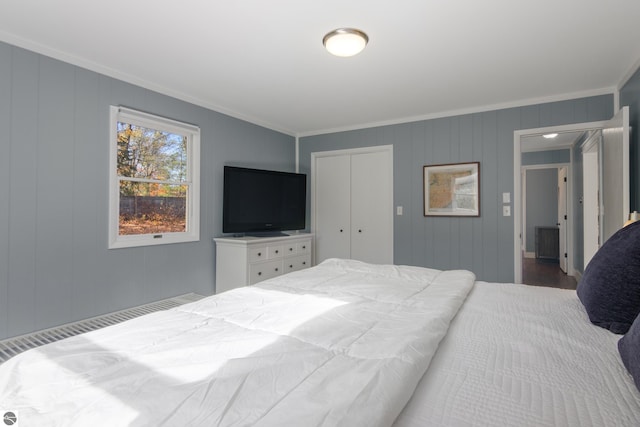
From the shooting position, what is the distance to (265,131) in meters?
4.71

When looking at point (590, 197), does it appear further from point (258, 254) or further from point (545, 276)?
point (258, 254)

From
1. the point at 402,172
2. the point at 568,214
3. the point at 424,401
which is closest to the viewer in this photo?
the point at 424,401

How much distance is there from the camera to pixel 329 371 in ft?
2.80

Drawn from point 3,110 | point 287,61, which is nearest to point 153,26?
point 287,61

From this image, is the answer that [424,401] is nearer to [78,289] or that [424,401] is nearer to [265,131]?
[78,289]

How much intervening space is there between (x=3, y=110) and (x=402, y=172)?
3984 millimetres

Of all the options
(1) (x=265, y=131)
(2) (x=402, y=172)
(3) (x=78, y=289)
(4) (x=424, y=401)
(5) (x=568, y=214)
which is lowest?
(3) (x=78, y=289)

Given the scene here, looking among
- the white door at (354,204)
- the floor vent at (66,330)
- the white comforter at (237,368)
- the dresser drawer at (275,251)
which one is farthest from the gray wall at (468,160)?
the floor vent at (66,330)

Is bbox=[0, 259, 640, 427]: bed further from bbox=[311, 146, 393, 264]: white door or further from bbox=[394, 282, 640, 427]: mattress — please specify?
bbox=[311, 146, 393, 264]: white door

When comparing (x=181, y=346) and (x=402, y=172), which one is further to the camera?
(x=402, y=172)

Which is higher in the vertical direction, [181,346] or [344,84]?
[344,84]

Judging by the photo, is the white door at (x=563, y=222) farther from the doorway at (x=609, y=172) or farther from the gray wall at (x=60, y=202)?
the gray wall at (x=60, y=202)

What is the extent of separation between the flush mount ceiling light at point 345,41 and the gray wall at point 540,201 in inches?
264

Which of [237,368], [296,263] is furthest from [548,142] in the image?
[237,368]
